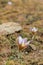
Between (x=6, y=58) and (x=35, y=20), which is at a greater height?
(x=6, y=58)

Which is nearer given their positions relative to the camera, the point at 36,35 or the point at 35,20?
the point at 36,35

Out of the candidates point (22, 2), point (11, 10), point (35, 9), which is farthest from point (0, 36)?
point (22, 2)

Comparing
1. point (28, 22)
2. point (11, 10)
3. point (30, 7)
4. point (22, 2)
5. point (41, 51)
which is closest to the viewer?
point (41, 51)

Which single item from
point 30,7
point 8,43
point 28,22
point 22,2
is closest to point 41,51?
point 8,43

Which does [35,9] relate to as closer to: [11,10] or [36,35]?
[11,10]

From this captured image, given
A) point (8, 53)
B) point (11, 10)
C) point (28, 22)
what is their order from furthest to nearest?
point (11, 10) < point (28, 22) < point (8, 53)

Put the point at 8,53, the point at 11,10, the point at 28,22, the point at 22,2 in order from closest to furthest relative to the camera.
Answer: the point at 8,53
the point at 28,22
the point at 11,10
the point at 22,2

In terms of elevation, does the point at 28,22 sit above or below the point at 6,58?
below

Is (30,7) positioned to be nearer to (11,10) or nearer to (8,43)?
(11,10)

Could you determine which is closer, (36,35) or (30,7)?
(36,35)
